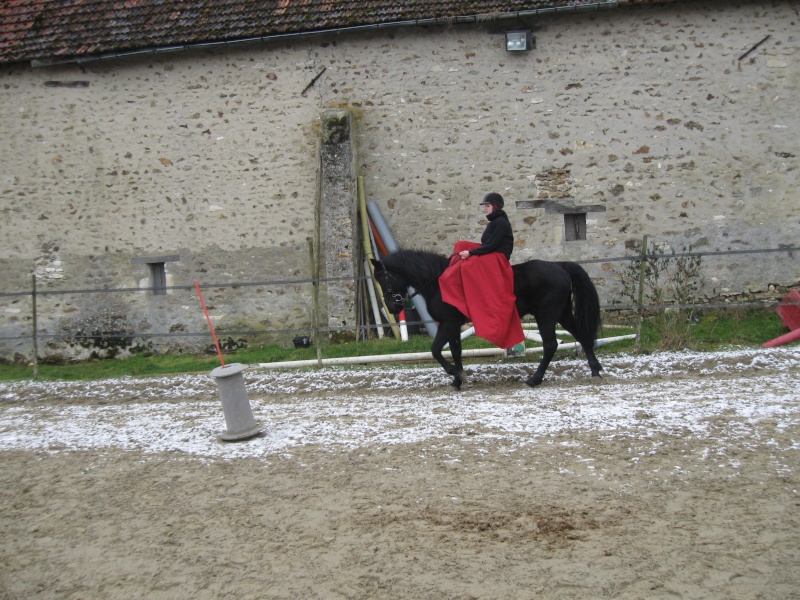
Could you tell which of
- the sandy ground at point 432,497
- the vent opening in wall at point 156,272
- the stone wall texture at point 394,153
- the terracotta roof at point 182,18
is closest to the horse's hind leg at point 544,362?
the sandy ground at point 432,497

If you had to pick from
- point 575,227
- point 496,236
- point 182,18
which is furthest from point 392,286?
point 182,18

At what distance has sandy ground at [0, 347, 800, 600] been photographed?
3951 mm

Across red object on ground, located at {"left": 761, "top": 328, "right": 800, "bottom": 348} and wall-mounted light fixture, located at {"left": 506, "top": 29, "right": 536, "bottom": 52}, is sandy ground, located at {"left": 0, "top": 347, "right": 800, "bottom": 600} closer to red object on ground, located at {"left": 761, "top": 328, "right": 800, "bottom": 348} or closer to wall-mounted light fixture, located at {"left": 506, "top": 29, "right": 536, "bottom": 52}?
red object on ground, located at {"left": 761, "top": 328, "right": 800, "bottom": 348}

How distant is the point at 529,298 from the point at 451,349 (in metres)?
0.98

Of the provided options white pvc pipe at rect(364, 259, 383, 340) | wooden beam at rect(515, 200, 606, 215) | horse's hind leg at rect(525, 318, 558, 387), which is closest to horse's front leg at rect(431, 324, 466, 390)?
horse's hind leg at rect(525, 318, 558, 387)

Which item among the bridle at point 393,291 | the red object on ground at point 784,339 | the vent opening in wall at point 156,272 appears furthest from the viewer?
the vent opening in wall at point 156,272

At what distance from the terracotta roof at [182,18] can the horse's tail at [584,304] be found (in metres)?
4.99

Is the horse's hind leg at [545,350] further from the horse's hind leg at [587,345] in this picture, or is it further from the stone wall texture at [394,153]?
the stone wall texture at [394,153]

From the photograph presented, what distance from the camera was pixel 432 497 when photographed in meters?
4.89

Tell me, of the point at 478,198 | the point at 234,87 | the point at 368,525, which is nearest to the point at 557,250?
the point at 478,198

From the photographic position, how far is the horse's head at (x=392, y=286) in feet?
27.6

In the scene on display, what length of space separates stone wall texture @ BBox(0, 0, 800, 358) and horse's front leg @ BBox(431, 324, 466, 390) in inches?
158

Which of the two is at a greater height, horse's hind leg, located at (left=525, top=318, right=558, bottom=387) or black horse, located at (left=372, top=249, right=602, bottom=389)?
black horse, located at (left=372, top=249, right=602, bottom=389)

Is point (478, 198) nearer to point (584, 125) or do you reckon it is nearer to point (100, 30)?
point (584, 125)
